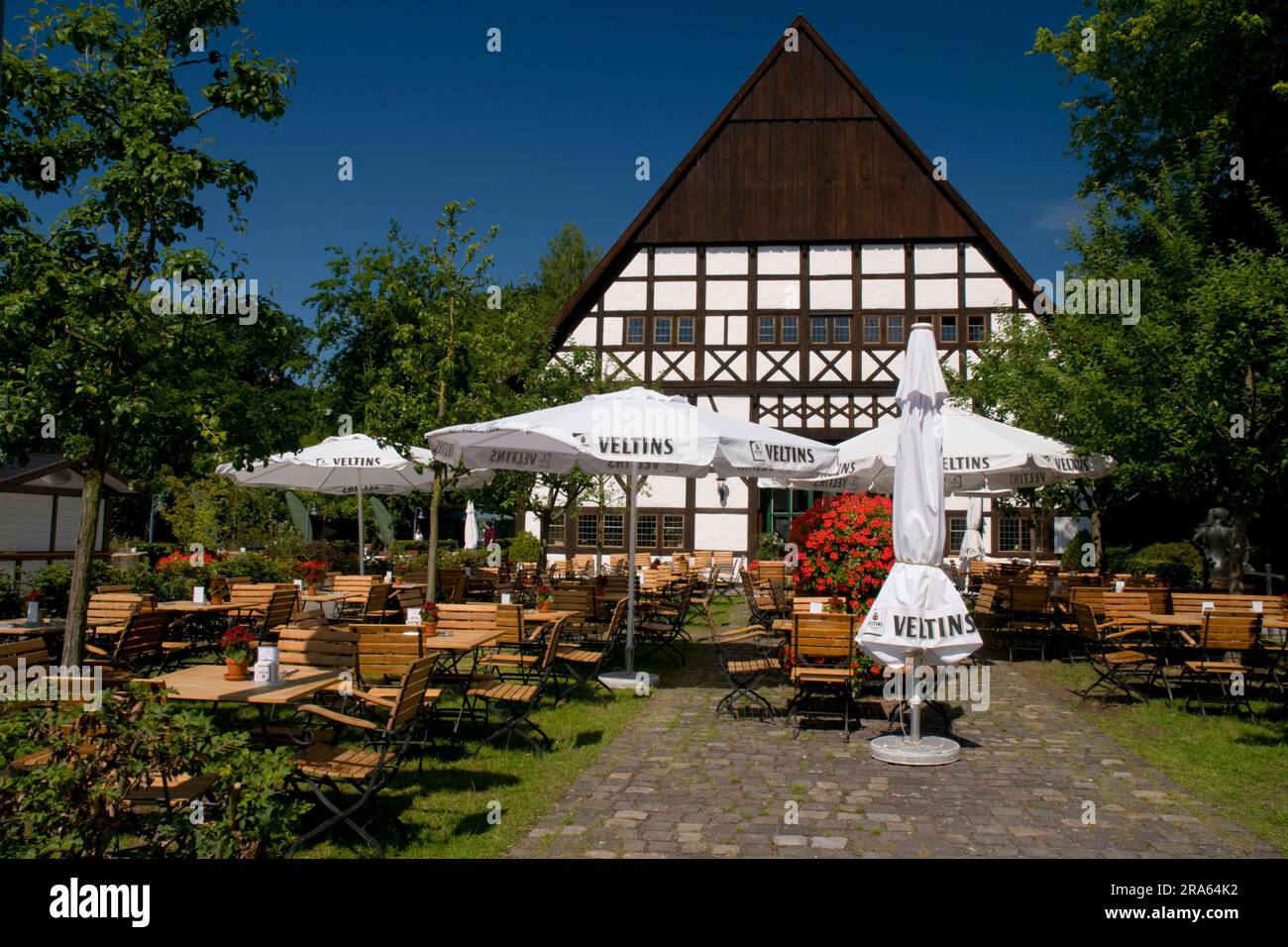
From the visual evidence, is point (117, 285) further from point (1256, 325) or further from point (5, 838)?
point (1256, 325)

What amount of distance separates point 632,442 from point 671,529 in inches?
682

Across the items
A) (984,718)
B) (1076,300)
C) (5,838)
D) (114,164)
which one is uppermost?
(1076,300)

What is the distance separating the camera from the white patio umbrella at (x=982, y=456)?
11.0 metres

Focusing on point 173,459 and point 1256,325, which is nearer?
point 173,459

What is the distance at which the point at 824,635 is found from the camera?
26.9 feet

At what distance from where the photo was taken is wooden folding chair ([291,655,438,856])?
194 inches

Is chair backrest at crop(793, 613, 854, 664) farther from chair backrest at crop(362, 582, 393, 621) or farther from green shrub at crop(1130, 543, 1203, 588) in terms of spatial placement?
green shrub at crop(1130, 543, 1203, 588)

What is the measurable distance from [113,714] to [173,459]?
328 centimetres

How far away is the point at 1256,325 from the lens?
11094 millimetres

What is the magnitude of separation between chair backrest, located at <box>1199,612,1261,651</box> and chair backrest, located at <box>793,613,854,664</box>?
3.61 m

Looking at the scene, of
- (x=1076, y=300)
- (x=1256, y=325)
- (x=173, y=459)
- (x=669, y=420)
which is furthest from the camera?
(x=1076, y=300)

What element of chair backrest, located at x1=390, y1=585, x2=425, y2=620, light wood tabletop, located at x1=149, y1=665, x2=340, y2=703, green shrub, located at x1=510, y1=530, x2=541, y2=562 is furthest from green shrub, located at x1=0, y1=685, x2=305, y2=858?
green shrub, located at x1=510, y1=530, x2=541, y2=562
